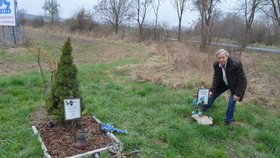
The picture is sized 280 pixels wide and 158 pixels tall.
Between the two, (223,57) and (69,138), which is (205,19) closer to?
(223,57)

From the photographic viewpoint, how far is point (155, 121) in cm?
446

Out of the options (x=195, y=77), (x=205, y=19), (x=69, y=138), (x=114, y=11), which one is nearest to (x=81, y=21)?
(x=114, y=11)

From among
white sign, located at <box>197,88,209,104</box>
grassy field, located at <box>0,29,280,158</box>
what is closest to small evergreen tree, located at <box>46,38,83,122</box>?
grassy field, located at <box>0,29,280,158</box>

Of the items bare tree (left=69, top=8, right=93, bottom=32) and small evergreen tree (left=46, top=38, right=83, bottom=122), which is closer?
small evergreen tree (left=46, top=38, right=83, bottom=122)

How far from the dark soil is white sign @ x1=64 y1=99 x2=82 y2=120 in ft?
1.10

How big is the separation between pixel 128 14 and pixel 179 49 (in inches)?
870

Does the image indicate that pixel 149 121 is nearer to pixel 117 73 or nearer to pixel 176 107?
pixel 176 107

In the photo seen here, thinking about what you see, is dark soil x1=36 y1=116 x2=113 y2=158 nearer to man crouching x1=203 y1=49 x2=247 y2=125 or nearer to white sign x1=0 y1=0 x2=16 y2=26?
man crouching x1=203 y1=49 x2=247 y2=125

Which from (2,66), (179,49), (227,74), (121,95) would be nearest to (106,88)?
(121,95)

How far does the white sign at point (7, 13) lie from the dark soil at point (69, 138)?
11205 mm

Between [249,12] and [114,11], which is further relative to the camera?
[114,11]

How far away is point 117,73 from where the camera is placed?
8898 millimetres

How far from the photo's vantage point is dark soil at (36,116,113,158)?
3.20m

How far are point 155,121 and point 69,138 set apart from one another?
1.69 m
